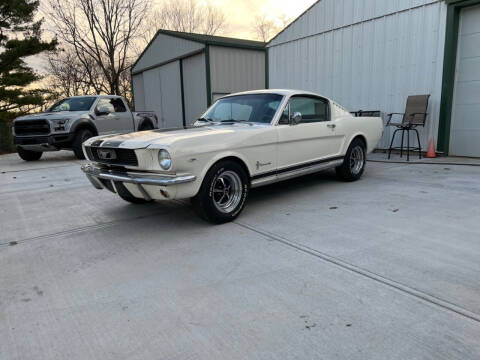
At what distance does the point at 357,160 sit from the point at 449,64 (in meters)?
3.54

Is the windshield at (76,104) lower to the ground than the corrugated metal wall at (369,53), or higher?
lower

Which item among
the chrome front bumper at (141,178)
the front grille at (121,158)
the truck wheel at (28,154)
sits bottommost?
the truck wheel at (28,154)

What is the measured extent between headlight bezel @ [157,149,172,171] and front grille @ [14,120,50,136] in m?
7.61

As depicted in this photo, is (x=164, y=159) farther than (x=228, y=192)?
No

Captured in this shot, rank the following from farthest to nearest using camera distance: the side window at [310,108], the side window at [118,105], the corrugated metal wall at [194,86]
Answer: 1. the corrugated metal wall at [194,86]
2. the side window at [118,105]
3. the side window at [310,108]

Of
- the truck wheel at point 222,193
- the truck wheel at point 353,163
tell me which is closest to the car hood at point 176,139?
the truck wheel at point 222,193

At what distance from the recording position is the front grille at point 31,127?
9719mm

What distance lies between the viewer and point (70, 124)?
9.84m

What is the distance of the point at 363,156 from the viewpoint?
243 inches

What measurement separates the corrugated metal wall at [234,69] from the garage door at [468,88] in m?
9.40

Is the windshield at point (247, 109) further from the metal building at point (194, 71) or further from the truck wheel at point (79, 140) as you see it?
the metal building at point (194, 71)

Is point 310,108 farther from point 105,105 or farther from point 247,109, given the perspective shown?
point 105,105

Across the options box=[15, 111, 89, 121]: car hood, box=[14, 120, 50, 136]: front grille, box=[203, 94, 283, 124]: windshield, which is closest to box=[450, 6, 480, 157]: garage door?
box=[203, 94, 283, 124]: windshield

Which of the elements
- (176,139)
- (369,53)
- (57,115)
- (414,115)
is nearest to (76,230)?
(176,139)
